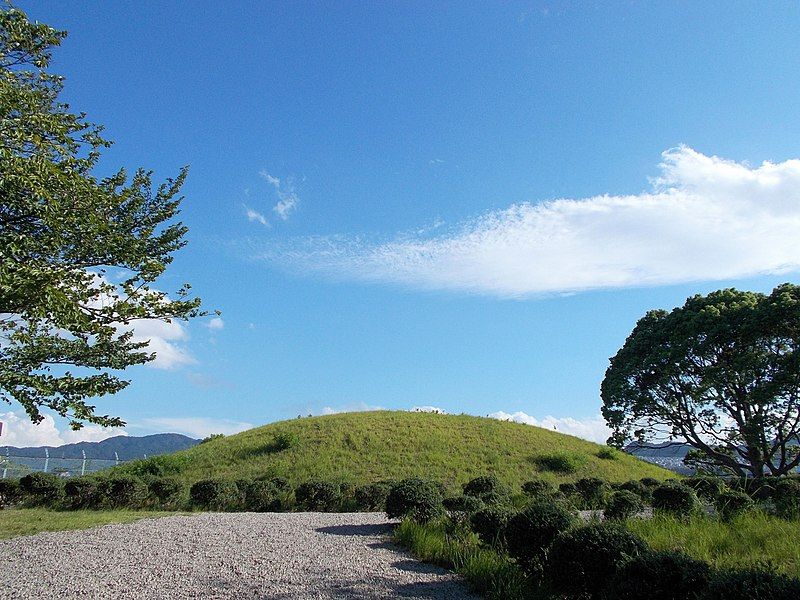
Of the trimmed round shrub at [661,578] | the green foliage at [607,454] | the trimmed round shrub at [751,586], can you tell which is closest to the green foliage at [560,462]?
the green foliage at [607,454]

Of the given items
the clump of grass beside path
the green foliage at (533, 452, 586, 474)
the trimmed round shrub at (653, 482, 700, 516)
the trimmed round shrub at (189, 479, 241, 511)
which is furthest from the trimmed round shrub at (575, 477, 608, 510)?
the clump of grass beside path

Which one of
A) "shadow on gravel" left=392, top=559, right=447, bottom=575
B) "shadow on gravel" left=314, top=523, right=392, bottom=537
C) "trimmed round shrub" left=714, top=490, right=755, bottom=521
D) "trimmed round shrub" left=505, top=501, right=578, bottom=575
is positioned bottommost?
"shadow on gravel" left=314, top=523, right=392, bottom=537

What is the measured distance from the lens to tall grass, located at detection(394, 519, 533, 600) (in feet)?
20.2

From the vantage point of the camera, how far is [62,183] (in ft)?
26.7

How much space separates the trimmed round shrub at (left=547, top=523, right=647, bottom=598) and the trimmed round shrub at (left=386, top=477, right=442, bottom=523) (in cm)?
470

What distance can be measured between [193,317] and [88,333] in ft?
7.16

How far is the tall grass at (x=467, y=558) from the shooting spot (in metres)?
6.17

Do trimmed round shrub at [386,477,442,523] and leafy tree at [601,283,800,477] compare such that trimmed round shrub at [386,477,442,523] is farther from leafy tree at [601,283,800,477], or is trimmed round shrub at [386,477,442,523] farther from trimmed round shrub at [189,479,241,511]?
leafy tree at [601,283,800,477]

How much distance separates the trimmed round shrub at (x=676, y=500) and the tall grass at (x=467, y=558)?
14.2ft

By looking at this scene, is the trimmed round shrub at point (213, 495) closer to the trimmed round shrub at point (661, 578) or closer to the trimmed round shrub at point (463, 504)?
the trimmed round shrub at point (463, 504)

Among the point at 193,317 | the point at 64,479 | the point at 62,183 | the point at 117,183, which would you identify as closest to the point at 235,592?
the point at 62,183

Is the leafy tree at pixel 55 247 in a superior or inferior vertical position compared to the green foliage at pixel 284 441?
superior

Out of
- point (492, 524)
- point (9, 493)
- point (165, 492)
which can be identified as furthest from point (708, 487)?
point (9, 493)

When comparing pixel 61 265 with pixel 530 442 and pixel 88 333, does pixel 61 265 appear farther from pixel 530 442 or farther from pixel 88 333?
pixel 530 442
